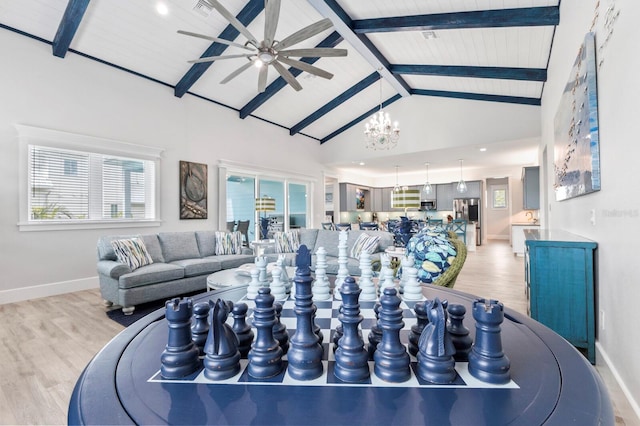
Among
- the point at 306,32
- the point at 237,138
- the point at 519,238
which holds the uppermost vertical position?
the point at 306,32

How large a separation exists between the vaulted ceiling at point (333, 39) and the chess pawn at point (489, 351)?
407cm

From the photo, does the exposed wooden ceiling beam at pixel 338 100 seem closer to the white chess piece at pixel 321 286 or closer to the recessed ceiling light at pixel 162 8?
the recessed ceiling light at pixel 162 8

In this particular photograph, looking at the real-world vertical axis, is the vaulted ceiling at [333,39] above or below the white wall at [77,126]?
above

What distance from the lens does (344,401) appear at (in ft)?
1.84

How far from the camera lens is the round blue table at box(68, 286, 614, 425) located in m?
0.51

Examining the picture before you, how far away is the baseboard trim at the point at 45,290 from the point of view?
150 inches

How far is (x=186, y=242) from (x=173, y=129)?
7.18 feet

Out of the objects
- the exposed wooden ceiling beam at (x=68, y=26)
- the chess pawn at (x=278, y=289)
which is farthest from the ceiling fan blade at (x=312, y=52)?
the chess pawn at (x=278, y=289)

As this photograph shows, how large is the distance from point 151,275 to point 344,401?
3551 mm

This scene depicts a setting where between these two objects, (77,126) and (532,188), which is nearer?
(77,126)

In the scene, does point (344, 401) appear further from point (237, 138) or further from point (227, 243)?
point (237, 138)

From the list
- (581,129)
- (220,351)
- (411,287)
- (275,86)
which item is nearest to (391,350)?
(220,351)

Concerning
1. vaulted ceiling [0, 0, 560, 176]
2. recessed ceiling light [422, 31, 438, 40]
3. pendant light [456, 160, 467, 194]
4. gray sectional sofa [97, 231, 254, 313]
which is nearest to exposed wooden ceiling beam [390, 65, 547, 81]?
vaulted ceiling [0, 0, 560, 176]

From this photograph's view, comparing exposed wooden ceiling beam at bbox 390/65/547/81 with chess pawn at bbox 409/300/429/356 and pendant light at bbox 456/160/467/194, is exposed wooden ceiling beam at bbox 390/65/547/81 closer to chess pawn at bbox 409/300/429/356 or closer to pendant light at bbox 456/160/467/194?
pendant light at bbox 456/160/467/194
